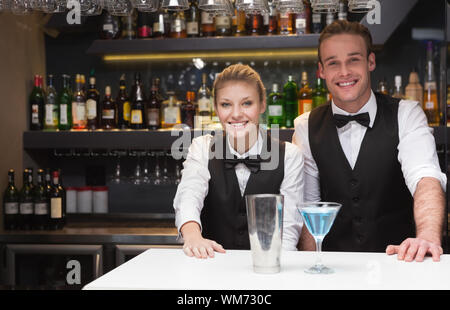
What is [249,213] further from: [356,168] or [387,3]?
[387,3]

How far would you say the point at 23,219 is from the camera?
3.03 m

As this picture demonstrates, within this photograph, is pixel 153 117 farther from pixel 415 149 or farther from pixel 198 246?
pixel 198 246

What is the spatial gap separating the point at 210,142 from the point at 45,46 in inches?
74.1

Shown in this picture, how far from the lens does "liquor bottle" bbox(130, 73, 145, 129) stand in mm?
3145

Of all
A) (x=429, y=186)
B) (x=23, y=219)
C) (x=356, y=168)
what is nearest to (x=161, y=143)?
(x=23, y=219)

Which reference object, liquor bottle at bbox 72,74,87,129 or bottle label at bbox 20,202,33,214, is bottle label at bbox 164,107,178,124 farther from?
bottle label at bbox 20,202,33,214

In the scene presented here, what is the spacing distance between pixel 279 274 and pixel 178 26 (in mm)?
2158

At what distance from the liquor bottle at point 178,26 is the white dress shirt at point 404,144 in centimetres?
118

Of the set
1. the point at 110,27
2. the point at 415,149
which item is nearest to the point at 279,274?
the point at 415,149

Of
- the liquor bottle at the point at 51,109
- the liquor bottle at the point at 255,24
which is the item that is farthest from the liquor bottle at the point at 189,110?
the liquor bottle at the point at 51,109

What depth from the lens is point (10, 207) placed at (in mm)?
3016

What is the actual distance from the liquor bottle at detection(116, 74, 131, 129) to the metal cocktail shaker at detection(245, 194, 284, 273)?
6.83ft

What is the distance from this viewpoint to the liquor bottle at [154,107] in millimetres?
3113

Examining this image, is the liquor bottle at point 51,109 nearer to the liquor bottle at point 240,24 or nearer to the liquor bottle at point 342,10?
the liquor bottle at point 240,24
